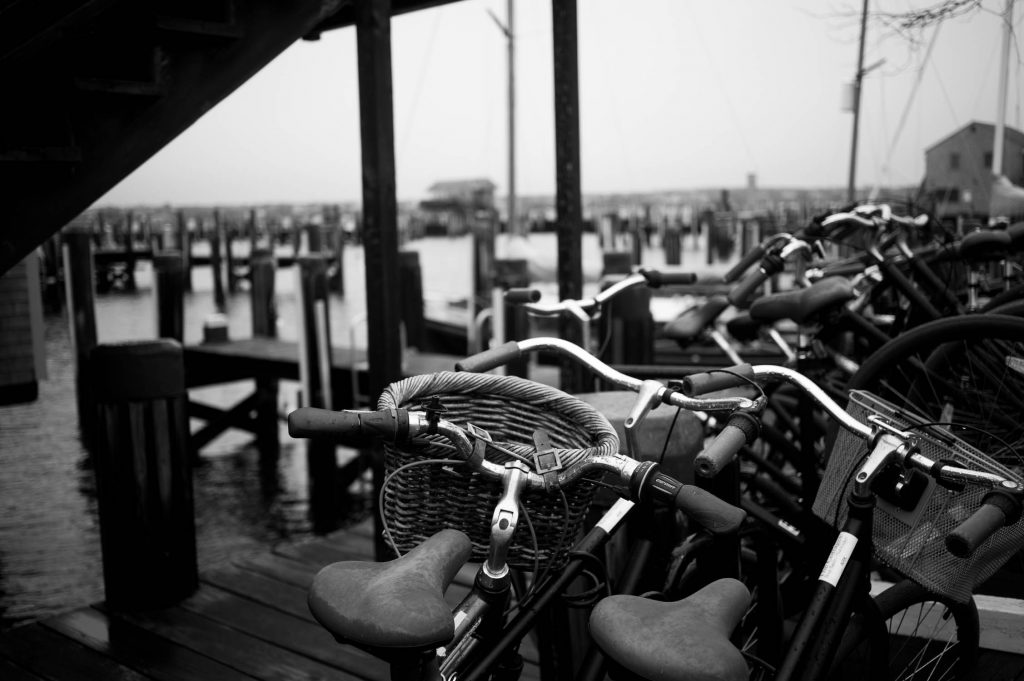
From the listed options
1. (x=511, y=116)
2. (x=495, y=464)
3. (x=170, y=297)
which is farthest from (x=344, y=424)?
(x=511, y=116)

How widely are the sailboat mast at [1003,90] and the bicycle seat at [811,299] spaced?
6.75 feet

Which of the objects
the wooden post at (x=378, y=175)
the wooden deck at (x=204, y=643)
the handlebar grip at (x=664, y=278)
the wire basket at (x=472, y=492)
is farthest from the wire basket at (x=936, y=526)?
the wooden post at (x=378, y=175)

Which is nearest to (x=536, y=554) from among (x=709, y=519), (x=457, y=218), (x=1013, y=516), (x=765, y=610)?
(x=709, y=519)

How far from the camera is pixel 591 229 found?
7088 centimetres

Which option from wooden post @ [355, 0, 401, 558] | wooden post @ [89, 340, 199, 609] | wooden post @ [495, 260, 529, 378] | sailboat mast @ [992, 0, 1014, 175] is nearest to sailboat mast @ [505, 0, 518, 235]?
wooden post @ [495, 260, 529, 378]

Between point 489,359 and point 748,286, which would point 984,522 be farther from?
point 748,286

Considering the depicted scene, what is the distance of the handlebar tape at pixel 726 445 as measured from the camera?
157 cm

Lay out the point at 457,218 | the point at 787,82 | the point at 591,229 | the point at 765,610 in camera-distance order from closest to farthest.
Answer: the point at 765,610 → the point at 787,82 → the point at 591,229 → the point at 457,218

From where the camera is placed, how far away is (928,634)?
2.71 m

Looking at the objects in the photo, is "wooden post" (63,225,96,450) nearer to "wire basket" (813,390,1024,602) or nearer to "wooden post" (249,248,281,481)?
"wooden post" (249,248,281,481)

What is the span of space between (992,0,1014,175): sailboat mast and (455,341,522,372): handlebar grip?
10.7 feet

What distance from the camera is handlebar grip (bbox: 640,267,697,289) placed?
3016mm

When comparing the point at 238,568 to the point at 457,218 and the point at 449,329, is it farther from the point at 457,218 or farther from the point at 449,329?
the point at 457,218

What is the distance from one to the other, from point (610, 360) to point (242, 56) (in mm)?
2766
